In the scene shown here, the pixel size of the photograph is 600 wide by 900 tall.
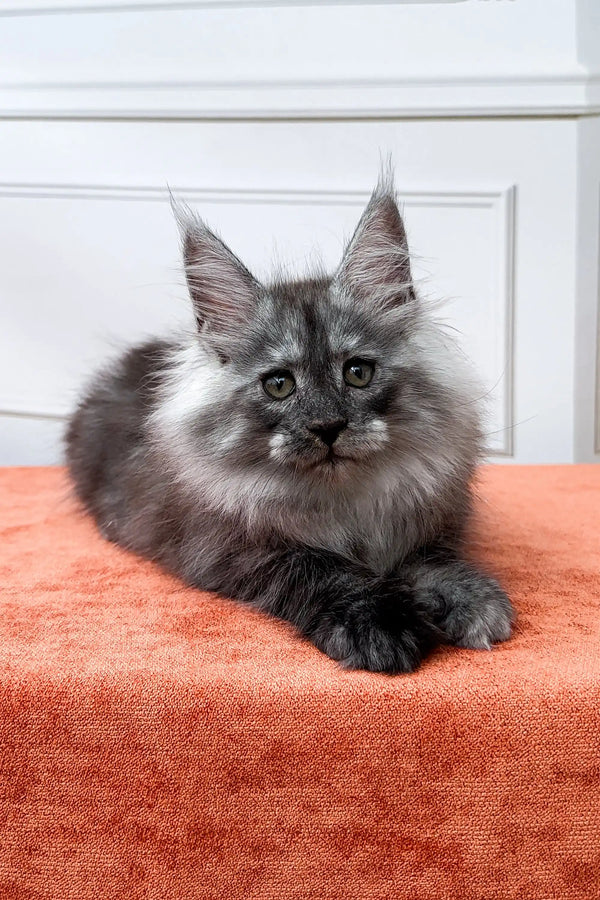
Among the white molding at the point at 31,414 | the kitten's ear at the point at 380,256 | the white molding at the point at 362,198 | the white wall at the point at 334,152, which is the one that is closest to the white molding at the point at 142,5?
the white wall at the point at 334,152

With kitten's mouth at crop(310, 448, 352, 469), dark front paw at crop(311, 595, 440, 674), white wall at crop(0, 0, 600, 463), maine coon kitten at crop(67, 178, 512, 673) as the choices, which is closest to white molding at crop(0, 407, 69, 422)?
white wall at crop(0, 0, 600, 463)

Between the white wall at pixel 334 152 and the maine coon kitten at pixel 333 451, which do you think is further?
the white wall at pixel 334 152

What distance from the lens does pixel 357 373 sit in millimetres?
1733

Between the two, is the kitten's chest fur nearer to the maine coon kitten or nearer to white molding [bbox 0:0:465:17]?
the maine coon kitten

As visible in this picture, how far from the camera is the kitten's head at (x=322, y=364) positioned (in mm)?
1689

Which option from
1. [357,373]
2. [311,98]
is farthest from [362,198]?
[357,373]

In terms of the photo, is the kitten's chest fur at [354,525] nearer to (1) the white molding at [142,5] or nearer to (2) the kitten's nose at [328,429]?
(2) the kitten's nose at [328,429]

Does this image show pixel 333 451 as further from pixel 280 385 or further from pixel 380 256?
pixel 380 256

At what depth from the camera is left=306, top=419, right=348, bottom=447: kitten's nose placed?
1636mm

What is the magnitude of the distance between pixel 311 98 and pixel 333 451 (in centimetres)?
192

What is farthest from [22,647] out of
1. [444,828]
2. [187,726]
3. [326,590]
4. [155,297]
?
[155,297]

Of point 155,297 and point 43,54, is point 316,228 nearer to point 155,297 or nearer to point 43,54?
point 155,297

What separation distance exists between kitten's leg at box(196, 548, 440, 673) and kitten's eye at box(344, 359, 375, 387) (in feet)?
1.05

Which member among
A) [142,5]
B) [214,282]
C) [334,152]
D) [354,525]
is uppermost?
[142,5]
